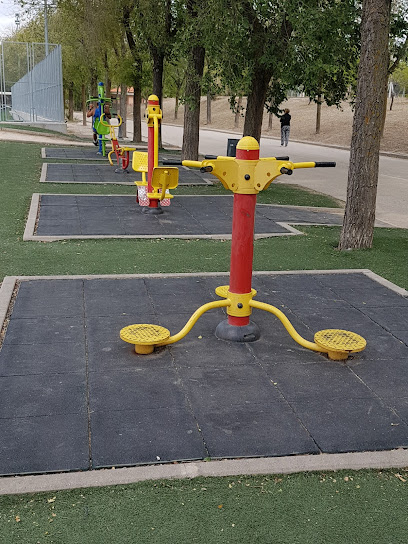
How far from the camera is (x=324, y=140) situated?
35781 mm

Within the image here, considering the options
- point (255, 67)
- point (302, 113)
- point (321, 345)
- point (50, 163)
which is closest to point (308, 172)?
point (255, 67)

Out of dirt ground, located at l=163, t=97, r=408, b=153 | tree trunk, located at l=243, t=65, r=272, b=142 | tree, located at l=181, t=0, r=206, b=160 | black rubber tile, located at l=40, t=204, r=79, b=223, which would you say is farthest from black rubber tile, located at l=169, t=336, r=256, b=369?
dirt ground, located at l=163, t=97, r=408, b=153

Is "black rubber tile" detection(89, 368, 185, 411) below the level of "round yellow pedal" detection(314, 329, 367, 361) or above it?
below

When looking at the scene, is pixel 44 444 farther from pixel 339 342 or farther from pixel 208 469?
pixel 339 342

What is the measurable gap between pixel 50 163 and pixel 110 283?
11.0 m

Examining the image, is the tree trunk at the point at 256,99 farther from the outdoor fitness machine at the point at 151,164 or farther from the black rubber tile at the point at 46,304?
the black rubber tile at the point at 46,304

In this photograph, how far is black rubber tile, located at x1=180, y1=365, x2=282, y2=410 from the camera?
12.3 feet

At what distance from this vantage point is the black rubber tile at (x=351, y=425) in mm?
3332

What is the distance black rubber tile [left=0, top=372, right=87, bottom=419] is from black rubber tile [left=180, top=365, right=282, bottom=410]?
2.15 feet

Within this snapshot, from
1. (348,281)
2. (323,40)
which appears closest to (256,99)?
(323,40)

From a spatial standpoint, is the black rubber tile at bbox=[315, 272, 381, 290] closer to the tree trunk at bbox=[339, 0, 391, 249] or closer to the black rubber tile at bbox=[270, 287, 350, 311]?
the black rubber tile at bbox=[270, 287, 350, 311]

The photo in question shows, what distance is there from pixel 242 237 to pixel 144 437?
1.64 metres

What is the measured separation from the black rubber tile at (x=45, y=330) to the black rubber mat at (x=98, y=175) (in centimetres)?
833

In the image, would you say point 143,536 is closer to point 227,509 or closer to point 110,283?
point 227,509
